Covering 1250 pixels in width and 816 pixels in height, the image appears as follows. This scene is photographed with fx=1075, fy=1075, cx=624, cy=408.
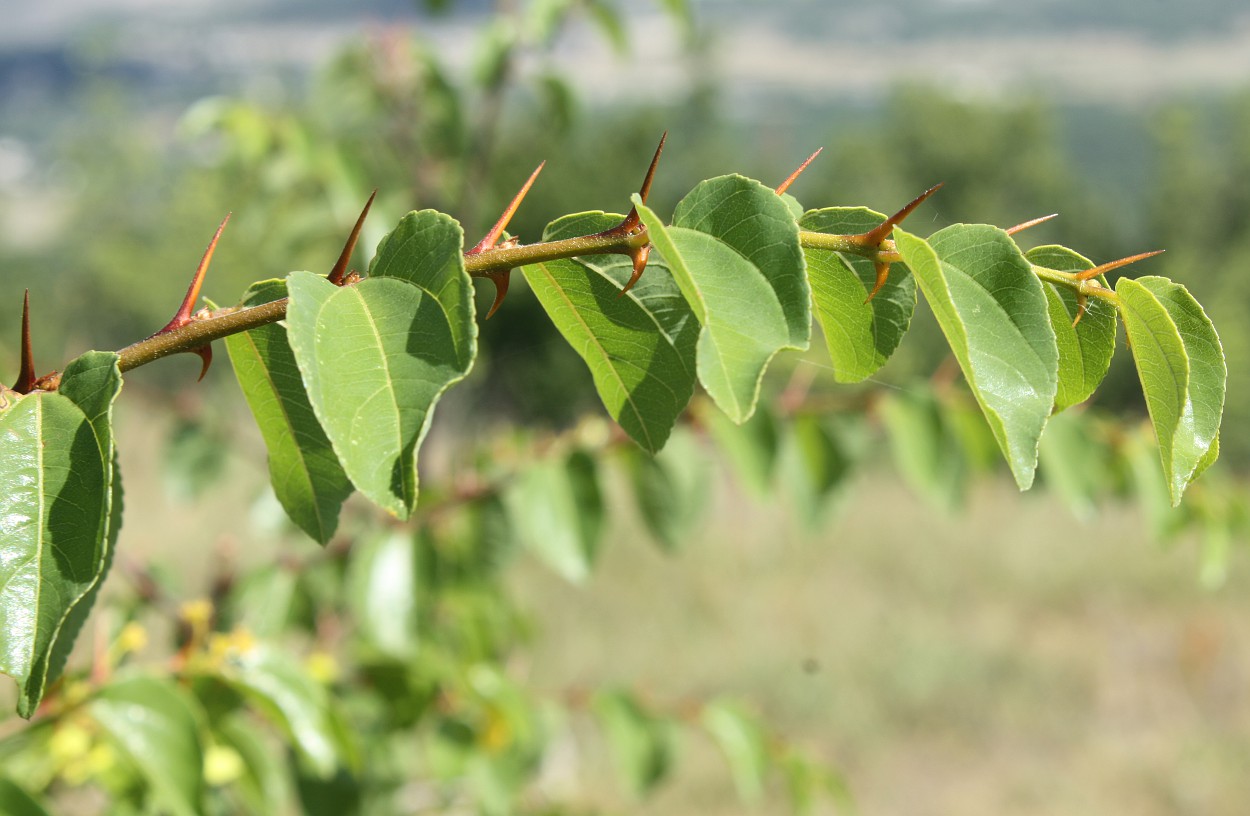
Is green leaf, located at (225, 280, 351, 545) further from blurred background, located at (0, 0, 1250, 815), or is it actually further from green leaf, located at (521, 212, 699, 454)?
blurred background, located at (0, 0, 1250, 815)

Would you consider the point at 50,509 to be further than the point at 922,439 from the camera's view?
No

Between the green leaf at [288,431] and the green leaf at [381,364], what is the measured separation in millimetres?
63

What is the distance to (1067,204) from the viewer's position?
16.0 m

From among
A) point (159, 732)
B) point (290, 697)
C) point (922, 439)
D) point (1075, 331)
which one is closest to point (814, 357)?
point (922, 439)

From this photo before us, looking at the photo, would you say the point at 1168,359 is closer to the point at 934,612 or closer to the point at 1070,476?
the point at 1070,476

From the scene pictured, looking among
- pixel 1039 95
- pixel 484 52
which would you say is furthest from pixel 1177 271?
pixel 484 52

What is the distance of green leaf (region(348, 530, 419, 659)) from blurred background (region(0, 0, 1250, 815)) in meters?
0.24

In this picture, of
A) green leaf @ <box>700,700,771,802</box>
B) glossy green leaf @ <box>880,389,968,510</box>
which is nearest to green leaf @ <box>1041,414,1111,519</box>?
glossy green leaf @ <box>880,389,968,510</box>

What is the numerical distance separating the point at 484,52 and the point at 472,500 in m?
0.87

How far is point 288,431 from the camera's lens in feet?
1.48

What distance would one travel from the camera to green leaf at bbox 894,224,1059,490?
378 millimetres

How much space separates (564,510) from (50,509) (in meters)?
0.91

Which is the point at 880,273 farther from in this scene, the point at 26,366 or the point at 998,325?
the point at 26,366

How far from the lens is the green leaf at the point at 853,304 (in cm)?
43
